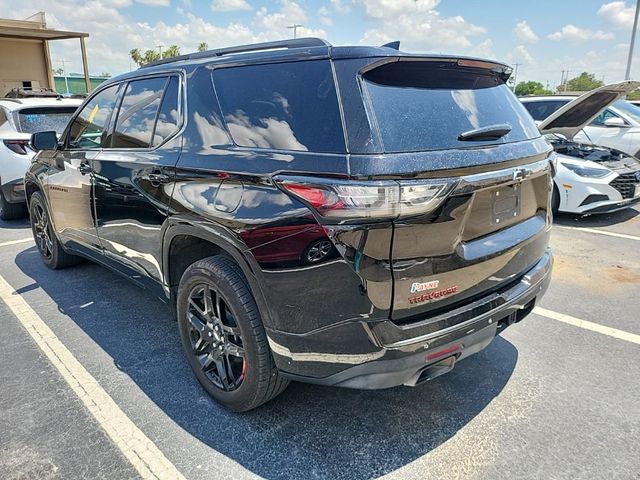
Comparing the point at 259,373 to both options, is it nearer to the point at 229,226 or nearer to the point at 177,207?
the point at 229,226

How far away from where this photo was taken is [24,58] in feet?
73.5

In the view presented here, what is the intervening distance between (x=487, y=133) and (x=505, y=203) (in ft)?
1.13

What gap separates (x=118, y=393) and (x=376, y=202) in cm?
200

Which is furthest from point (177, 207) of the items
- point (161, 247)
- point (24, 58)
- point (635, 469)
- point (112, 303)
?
point (24, 58)

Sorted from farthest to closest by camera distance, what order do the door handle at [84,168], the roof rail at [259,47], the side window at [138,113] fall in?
the door handle at [84,168] < the side window at [138,113] < the roof rail at [259,47]

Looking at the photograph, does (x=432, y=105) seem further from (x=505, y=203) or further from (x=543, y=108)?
(x=543, y=108)

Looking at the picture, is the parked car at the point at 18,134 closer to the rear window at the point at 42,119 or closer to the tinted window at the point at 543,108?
the rear window at the point at 42,119

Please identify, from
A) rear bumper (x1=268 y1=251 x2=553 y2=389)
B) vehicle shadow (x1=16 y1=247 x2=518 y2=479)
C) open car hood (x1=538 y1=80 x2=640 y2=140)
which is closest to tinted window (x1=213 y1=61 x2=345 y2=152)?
rear bumper (x1=268 y1=251 x2=553 y2=389)

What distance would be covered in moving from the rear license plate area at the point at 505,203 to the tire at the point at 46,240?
4.08 metres

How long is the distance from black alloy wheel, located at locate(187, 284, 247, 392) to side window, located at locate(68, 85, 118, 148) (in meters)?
1.73

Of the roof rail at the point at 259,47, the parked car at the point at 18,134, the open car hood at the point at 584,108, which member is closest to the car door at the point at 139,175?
the roof rail at the point at 259,47

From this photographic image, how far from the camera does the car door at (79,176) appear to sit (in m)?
3.64

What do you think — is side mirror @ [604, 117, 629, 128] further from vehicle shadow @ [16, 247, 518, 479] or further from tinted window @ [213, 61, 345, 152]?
tinted window @ [213, 61, 345, 152]

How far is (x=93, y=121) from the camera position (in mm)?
3826
